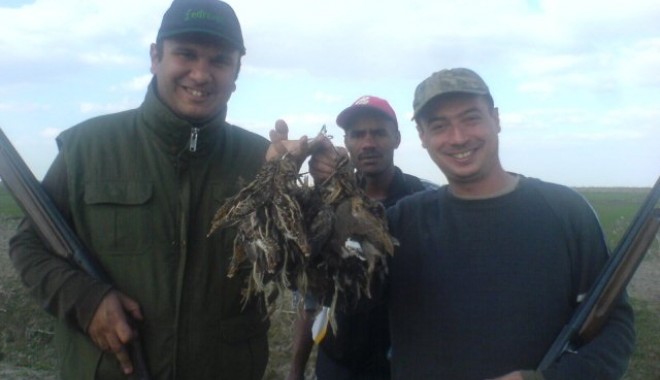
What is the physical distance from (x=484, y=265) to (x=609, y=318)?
66 centimetres

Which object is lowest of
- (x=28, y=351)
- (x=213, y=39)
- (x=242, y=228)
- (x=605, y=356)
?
(x=28, y=351)

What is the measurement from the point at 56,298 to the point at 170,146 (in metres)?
0.98

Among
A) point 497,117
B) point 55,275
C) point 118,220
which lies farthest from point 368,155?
point 55,275

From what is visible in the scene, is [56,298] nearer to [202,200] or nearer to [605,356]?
[202,200]

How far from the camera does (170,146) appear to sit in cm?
382

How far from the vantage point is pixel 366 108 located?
5.64 m

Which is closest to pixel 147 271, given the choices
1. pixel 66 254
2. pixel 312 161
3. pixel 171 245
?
pixel 171 245

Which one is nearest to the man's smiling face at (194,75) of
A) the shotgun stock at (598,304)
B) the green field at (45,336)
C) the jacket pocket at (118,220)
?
the jacket pocket at (118,220)

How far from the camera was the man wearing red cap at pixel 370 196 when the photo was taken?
4.64m

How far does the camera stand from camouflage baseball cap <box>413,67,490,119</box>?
365 centimetres

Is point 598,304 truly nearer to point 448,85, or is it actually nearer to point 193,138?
point 448,85

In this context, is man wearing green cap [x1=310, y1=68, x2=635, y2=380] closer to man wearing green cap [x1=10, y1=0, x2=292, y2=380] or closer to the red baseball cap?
man wearing green cap [x1=10, y1=0, x2=292, y2=380]

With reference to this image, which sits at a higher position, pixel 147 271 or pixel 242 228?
pixel 242 228

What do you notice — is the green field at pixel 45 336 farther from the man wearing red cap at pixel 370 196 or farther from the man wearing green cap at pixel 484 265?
the man wearing green cap at pixel 484 265
